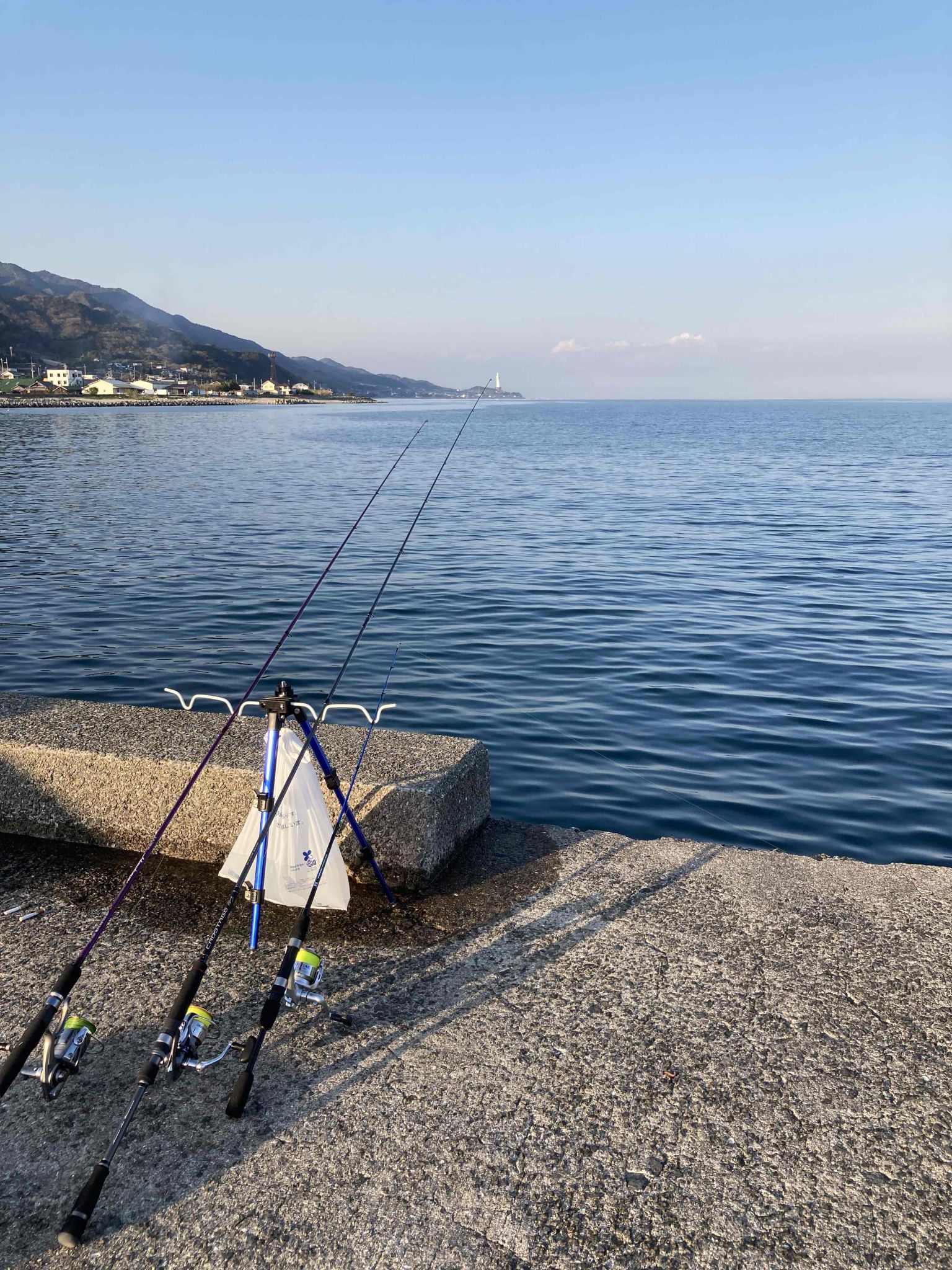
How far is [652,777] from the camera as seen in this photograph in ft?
26.3

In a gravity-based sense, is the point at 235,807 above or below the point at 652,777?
above

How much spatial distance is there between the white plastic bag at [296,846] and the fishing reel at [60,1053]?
89 cm

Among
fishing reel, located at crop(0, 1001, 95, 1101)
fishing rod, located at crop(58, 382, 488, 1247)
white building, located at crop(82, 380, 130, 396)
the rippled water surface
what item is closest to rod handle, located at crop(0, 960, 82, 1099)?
fishing reel, located at crop(0, 1001, 95, 1101)

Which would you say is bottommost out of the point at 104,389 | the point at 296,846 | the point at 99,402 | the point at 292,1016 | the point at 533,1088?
the point at 99,402

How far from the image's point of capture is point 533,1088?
3.10 m

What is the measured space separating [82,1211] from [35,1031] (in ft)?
1.60

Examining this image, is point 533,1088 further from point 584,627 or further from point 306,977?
point 584,627

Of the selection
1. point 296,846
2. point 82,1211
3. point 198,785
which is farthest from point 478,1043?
point 198,785

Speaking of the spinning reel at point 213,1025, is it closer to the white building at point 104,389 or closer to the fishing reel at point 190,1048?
the fishing reel at point 190,1048

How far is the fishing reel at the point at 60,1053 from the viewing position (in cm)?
293

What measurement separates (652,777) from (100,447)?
167ft

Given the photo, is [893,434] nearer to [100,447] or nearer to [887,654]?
[100,447]

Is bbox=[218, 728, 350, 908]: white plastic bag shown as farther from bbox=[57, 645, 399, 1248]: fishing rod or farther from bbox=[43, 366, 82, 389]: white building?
bbox=[43, 366, 82, 389]: white building

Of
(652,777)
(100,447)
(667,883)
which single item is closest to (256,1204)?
(667,883)
